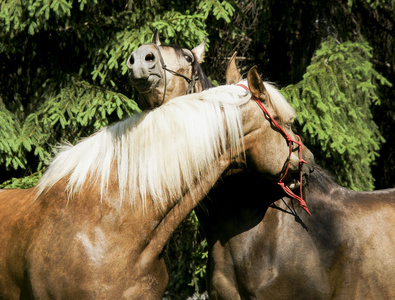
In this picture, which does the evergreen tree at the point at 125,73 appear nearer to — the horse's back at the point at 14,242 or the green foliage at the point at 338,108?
the green foliage at the point at 338,108

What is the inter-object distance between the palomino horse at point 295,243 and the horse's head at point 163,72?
717mm

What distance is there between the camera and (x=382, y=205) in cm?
290

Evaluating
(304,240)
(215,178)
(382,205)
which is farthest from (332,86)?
(215,178)

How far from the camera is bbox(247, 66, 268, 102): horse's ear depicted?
8.03 feet

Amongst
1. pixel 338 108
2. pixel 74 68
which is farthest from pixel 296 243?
pixel 74 68

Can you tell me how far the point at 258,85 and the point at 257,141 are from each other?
0.30m

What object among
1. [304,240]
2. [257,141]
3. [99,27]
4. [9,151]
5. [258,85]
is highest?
[99,27]

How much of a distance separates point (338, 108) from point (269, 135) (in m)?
2.43

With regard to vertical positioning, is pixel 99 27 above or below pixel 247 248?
above

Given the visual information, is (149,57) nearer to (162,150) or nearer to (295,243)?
(162,150)

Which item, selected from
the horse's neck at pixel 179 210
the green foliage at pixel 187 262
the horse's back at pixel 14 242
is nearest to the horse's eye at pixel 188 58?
the horse's neck at pixel 179 210

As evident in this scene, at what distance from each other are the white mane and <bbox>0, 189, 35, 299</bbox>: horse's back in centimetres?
16

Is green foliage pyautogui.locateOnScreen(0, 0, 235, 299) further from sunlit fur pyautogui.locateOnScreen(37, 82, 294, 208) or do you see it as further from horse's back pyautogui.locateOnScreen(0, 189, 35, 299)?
sunlit fur pyautogui.locateOnScreen(37, 82, 294, 208)

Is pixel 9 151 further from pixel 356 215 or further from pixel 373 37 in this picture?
pixel 373 37
